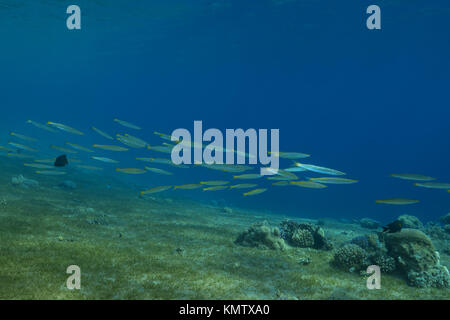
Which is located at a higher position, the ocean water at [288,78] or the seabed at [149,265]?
the ocean water at [288,78]

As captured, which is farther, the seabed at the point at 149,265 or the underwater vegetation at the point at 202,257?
the underwater vegetation at the point at 202,257

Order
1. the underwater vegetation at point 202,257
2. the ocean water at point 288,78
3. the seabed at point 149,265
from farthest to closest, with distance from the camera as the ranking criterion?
1. the ocean water at point 288,78
2. the underwater vegetation at point 202,257
3. the seabed at point 149,265

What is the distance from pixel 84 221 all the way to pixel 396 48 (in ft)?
215

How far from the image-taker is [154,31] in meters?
55.3

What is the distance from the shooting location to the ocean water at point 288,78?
41.8 meters

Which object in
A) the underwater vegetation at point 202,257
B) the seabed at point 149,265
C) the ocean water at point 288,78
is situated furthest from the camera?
the ocean water at point 288,78

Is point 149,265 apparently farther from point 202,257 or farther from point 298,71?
point 298,71

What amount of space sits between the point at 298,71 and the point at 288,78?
28.7 ft

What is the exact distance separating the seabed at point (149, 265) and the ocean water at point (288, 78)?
0.93 metres

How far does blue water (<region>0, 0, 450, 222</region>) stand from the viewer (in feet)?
145

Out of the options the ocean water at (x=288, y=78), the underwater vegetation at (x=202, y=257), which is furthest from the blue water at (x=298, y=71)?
the underwater vegetation at (x=202, y=257)

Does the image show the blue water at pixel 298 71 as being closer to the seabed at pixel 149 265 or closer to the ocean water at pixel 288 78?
the ocean water at pixel 288 78
